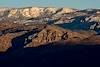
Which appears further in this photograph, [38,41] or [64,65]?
[38,41]

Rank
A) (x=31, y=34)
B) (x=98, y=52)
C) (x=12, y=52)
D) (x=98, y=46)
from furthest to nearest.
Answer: (x=31, y=34), (x=12, y=52), (x=98, y=46), (x=98, y=52)

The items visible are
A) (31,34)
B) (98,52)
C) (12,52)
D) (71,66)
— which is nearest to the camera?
(71,66)

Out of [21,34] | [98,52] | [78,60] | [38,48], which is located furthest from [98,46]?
[21,34]

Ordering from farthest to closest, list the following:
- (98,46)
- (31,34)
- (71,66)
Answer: (31,34) < (98,46) < (71,66)

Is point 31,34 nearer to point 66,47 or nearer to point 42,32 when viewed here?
point 42,32

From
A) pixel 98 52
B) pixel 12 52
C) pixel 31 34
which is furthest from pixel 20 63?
pixel 31 34

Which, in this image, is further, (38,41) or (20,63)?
(38,41)

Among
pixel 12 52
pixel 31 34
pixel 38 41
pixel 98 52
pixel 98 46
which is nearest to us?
pixel 98 52

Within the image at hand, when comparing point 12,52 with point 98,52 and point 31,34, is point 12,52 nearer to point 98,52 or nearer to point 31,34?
point 31,34
